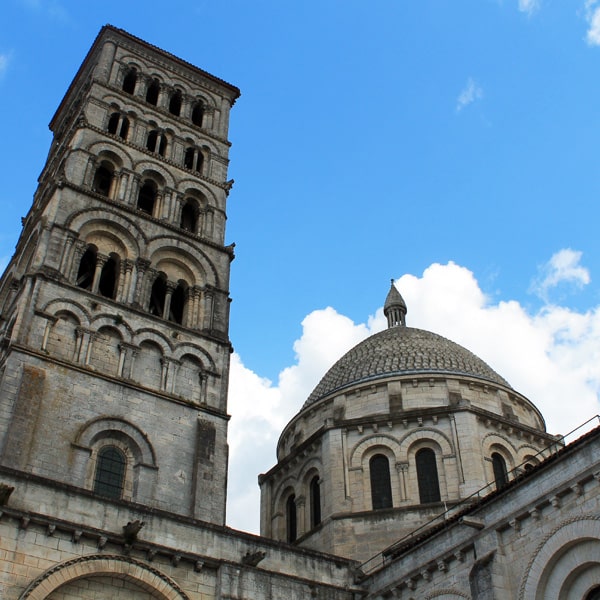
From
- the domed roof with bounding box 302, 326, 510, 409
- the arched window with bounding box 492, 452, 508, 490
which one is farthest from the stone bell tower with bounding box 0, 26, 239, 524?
the arched window with bounding box 492, 452, 508, 490

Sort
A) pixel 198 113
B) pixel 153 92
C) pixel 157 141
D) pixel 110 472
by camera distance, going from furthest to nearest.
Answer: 1. pixel 198 113
2. pixel 153 92
3. pixel 157 141
4. pixel 110 472

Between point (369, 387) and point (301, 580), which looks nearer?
point (301, 580)

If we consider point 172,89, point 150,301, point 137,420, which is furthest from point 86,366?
point 172,89

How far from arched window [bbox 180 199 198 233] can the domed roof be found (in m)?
10.5

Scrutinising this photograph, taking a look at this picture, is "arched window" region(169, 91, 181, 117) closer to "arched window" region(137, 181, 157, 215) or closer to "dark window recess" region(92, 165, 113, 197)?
"arched window" region(137, 181, 157, 215)

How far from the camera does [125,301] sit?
100 feet

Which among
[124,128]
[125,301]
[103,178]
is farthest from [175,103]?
[125,301]

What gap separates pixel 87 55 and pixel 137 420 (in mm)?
24018

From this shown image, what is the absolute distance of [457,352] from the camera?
40.7m

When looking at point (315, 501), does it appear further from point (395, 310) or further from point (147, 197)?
point (147, 197)

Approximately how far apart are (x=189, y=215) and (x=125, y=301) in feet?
26.7

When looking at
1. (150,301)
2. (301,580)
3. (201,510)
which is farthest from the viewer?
(150,301)

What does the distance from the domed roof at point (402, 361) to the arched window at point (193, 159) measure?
1243 centimetres

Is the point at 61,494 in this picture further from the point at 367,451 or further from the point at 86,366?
the point at 367,451
